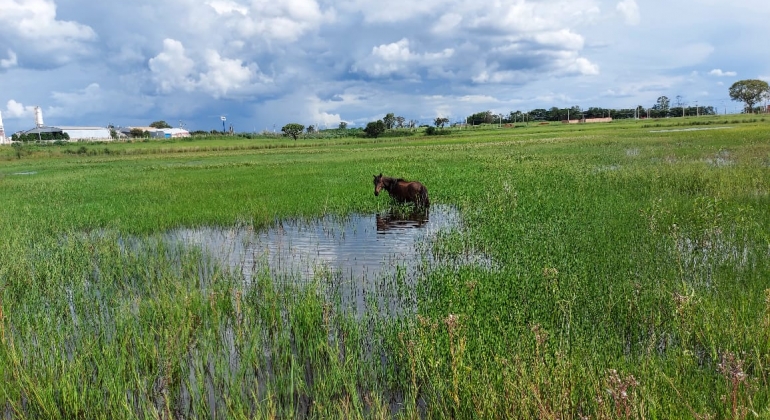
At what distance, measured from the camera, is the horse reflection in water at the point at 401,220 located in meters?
12.0

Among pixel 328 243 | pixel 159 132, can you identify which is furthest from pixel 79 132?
pixel 328 243

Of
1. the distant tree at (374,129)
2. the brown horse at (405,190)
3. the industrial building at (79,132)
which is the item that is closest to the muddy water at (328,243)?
the brown horse at (405,190)

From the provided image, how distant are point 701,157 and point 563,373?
22353mm

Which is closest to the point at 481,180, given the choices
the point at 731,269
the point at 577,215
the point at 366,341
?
the point at 577,215

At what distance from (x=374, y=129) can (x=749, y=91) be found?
8025cm

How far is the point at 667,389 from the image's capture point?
372 centimetres

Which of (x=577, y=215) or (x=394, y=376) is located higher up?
(x=577, y=215)

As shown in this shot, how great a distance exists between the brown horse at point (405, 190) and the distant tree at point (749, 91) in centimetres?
11285

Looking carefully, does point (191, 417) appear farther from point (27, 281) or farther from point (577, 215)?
point (577, 215)

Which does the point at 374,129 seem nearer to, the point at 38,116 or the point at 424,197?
the point at 424,197

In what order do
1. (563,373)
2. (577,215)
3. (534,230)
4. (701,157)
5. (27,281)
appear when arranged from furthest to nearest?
1. (701,157)
2. (577,215)
3. (534,230)
4. (27,281)
5. (563,373)

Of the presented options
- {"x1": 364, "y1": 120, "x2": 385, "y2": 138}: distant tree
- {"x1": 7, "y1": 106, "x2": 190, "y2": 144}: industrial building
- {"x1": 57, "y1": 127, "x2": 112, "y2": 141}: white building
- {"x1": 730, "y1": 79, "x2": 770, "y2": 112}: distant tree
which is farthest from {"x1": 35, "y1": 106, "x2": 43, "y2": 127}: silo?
{"x1": 730, "y1": 79, "x2": 770, "y2": 112}: distant tree

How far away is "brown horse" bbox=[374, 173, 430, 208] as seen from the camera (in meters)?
13.8

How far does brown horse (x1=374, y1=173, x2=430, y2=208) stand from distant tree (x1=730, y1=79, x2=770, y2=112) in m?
113
